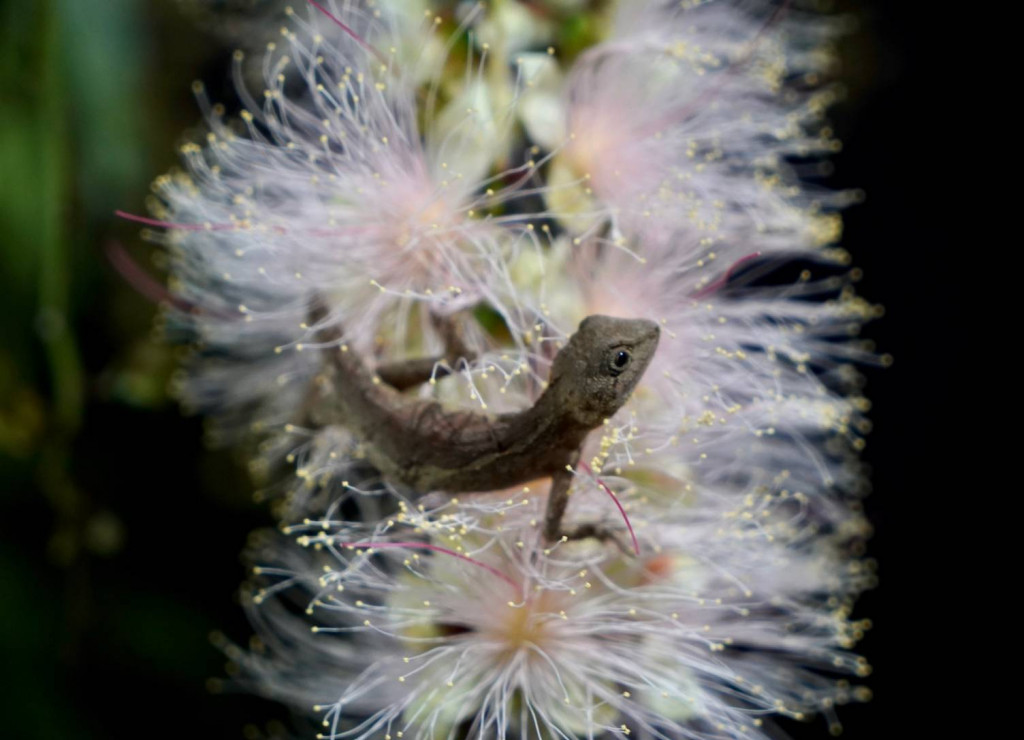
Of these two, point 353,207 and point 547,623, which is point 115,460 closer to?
point 353,207

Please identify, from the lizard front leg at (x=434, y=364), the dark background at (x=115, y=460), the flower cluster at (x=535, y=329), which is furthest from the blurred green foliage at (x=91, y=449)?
the lizard front leg at (x=434, y=364)

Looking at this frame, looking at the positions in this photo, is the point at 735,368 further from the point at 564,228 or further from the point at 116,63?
the point at 116,63

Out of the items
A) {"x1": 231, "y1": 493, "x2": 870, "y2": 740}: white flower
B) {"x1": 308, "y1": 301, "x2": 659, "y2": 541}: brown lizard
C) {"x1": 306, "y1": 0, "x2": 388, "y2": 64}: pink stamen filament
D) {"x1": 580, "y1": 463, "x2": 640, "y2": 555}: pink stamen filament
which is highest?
{"x1": 306, "y1": 0, "x2": 388, "y2": 64}: pink stamen filament

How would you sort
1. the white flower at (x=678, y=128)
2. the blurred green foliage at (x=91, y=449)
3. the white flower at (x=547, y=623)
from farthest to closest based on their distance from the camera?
the blurred green foliage at (x=91, y=449) < the white flower at (x=678, y=128) < the white flower at (x=547, y=623)

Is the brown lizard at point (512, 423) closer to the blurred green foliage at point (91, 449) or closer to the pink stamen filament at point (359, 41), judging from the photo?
the pink stamen filament at point (359, 41)

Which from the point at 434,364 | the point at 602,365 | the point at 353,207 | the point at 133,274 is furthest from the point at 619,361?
the point at 133,274

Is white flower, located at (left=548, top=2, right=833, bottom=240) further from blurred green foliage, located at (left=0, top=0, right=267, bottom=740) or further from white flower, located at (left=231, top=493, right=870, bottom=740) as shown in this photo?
blurred green foliage, located at (left=0, top=0, right=267, bottom=740)

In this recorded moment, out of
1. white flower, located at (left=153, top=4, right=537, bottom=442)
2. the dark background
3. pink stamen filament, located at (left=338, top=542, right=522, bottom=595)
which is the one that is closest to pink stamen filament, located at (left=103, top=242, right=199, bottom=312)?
the dark background

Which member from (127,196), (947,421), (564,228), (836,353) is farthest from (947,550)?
(127,196)
